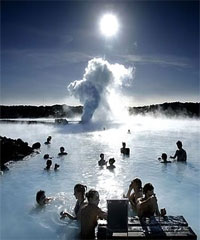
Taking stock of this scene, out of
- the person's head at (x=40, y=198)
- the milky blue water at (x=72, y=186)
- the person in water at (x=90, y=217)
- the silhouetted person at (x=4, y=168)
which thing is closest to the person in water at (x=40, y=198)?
the person's head at (x=40, y=198)

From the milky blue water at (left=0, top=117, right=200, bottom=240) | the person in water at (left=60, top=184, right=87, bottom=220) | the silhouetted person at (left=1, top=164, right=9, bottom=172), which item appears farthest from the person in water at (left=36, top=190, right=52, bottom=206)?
the silhouetted person at (left=1, top=164, right=9, bottom=172)

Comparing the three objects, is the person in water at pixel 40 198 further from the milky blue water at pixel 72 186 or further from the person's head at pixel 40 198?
the milky blue water at pixel 72 186

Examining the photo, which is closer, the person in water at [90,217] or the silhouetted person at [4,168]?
the person in water at [90,217]

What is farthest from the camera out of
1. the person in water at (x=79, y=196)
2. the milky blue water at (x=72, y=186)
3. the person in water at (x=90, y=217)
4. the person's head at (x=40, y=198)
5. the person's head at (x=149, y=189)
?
the person's head at (x=40, y=198)

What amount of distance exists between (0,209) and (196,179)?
7326mm

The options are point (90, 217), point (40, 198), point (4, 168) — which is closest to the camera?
point (90, 217)

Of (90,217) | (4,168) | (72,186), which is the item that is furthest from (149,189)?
(4,168)

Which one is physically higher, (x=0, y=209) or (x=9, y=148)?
(x=9, y=148)

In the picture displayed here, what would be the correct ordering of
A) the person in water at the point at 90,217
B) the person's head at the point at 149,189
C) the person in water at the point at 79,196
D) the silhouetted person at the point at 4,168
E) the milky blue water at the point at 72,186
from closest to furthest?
the person in water at the point at 90,217 < the person's head at the point at 149,189 < the person in water at the point at 79,196 < the milky blue water at the point at 72,186 < the silhouetted person at the point at 4,168

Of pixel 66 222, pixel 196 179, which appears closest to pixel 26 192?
pixel 66 222

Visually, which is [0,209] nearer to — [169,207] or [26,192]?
[26,192]

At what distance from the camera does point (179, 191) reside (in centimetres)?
986

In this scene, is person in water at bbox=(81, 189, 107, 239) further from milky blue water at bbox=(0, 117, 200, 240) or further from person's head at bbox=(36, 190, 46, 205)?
person's head at bbox=(36, 190, 46, 205)

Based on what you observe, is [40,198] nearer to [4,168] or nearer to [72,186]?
[72,186]
